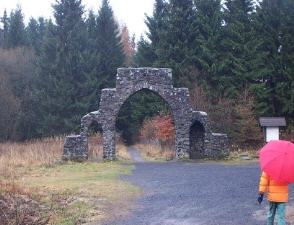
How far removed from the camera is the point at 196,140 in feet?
73.9

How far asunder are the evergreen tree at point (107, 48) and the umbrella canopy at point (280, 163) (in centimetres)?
2914

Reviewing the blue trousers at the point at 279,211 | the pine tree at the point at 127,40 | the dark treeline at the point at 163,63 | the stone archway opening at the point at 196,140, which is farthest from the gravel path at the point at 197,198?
the pine tree at the point at 127,40

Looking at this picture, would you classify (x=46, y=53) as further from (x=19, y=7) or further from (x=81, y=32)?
(x=19, y=7)

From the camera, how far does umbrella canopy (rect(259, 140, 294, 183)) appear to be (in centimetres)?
630

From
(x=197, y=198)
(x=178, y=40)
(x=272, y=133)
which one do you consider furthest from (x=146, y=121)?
(x=197, y=198)

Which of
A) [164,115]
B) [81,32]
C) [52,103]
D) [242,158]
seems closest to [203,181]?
[242,158]

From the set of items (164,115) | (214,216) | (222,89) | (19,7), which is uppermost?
(19,7)

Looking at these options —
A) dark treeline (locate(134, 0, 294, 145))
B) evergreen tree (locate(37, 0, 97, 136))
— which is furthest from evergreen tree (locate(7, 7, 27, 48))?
dark treeline (locate(134, 0, 294, 145))

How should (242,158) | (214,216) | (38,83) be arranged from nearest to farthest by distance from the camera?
1. (214,216)
2. (242,158)
3. (38,83)

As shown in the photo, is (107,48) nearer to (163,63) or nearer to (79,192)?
(163,63)

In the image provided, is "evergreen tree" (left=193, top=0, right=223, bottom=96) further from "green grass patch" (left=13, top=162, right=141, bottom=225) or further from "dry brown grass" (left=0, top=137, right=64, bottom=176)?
"green grass patch" (left=13, top=162, right=141, bottom=225)

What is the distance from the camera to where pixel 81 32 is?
112 ft

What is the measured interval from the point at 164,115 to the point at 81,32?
1089cm

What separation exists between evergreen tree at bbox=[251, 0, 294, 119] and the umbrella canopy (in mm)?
21756
